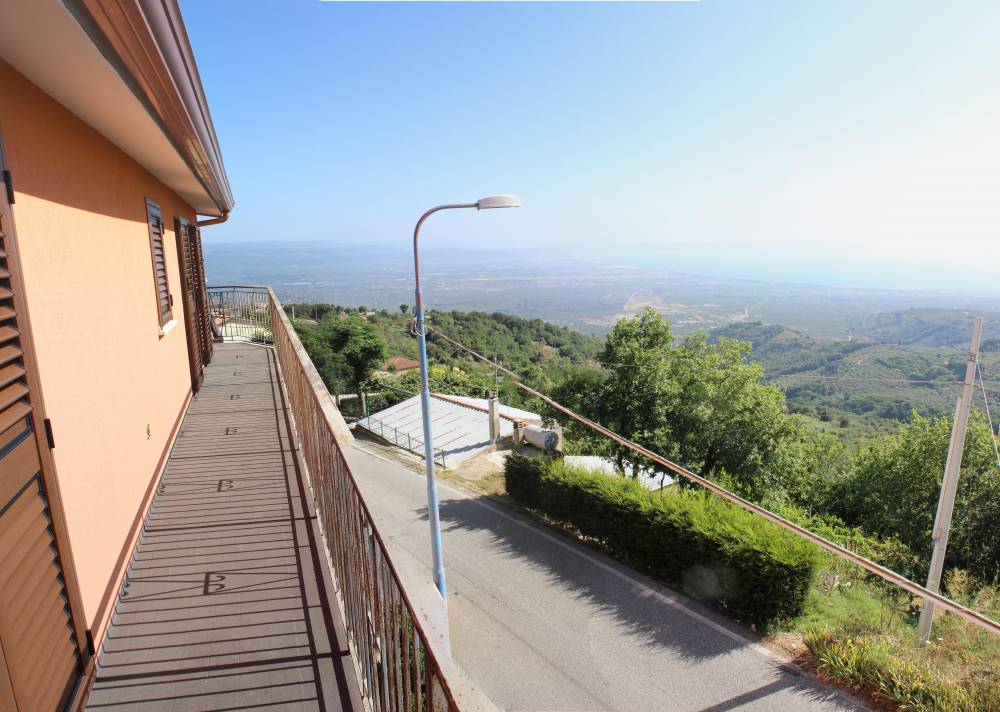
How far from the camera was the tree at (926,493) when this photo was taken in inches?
607

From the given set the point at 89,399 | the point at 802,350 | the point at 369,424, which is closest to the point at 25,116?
the point at 89,399

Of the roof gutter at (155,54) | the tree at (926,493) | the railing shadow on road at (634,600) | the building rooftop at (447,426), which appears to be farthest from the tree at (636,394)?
the roof gutter at (155,54)

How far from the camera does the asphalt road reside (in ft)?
25.6

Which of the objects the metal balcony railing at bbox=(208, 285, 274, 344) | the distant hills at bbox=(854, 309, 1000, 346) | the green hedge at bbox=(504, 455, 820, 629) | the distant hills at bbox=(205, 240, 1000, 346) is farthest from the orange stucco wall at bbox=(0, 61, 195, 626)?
the distant hills at bbox=(854, 309, 1000, 346)

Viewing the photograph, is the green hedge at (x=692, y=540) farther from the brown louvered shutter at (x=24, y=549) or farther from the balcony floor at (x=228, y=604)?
the brown louvered shutter at (x=24, y=549)

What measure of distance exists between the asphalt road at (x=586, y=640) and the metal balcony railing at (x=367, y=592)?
305 cm

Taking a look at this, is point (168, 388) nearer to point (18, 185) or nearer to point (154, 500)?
point (154, 500)

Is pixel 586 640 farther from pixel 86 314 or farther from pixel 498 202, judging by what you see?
pixel 86 314

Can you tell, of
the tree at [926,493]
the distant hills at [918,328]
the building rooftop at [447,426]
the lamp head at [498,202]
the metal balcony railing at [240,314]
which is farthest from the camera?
the distant hills at [918,328]

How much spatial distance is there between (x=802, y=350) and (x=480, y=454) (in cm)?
5335

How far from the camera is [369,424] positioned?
23656mm

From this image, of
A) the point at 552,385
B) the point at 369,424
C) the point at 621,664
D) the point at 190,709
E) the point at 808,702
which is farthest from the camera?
the point at 369,424

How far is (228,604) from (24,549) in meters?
1.10

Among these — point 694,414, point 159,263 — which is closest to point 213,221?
A: point 159,263
